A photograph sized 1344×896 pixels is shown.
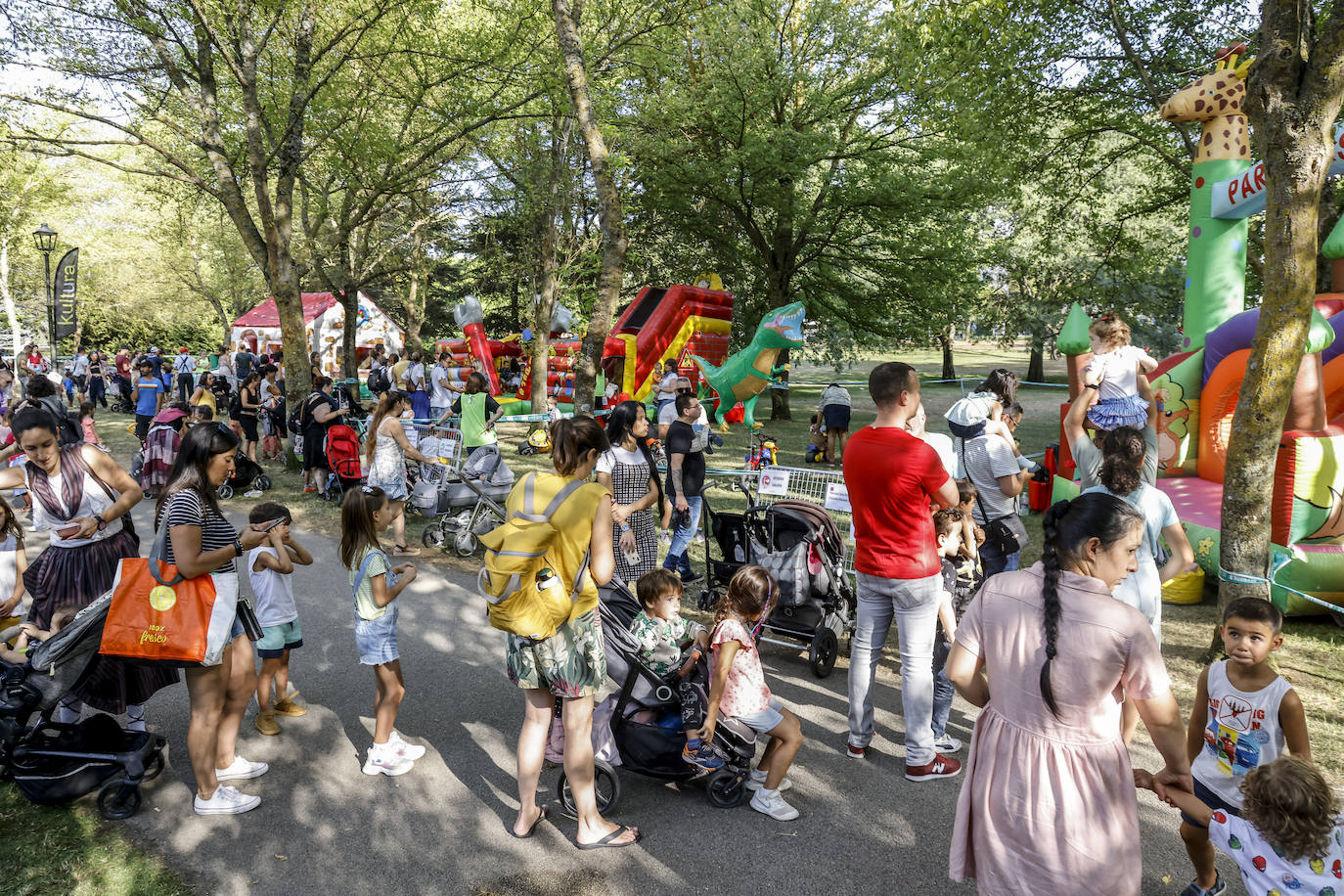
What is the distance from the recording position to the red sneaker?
170 inches

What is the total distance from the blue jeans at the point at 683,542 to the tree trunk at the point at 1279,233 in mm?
4155

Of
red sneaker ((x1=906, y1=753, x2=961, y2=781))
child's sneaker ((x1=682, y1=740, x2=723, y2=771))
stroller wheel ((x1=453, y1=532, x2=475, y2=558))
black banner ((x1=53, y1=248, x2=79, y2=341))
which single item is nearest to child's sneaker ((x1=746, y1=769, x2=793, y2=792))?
child's sneaker ((x1=682, y1=740, x2=723, y2=771))

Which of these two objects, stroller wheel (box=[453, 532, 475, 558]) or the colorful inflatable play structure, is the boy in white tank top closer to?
the colorful inflatable play structure

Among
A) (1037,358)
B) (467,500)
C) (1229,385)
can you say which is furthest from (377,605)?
(1037,358)

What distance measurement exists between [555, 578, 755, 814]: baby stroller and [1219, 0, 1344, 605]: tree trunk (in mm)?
3673

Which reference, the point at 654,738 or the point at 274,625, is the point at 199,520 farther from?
the point at 654,738

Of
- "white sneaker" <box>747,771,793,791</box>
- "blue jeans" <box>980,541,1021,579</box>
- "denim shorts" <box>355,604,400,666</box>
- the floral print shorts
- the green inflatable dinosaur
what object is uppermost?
the green inflatable dinosaur

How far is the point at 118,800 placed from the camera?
13.0ft

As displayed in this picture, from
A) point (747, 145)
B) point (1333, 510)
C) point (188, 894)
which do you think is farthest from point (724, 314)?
point (188, 894)

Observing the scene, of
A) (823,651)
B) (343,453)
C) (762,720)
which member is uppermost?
(343,453)

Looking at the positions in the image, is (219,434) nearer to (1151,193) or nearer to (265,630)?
(265,630)

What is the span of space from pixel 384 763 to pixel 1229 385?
7828 millimetres

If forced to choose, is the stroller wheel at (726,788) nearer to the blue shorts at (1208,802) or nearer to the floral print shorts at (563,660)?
the floral print shorts at (563,660)

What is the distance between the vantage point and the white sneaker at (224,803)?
3.98m
